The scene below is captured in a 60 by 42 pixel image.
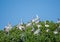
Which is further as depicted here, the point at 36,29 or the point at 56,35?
the point at 36,29

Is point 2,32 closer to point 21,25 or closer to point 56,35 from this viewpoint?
point 21,25

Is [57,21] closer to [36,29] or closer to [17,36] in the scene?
[36,29]

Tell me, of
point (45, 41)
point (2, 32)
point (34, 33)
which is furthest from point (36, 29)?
point (2, 32)

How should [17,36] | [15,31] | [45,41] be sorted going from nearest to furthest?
[45,41], [17,36], [15,31]

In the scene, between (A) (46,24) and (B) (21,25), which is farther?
(B) (21,25)

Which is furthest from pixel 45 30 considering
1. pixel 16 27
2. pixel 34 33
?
pixel 16 27

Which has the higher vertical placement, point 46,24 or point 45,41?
point 46,24

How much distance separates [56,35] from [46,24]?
0.68 metres

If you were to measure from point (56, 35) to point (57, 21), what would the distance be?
2.29 feet

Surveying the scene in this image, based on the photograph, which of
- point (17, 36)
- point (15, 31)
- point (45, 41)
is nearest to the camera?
point (45, 41)

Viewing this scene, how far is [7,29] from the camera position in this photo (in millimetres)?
6918

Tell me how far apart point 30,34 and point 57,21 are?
80cm

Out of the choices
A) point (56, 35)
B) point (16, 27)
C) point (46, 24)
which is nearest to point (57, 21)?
point (46, 24)

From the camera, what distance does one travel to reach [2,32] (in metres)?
6.95
